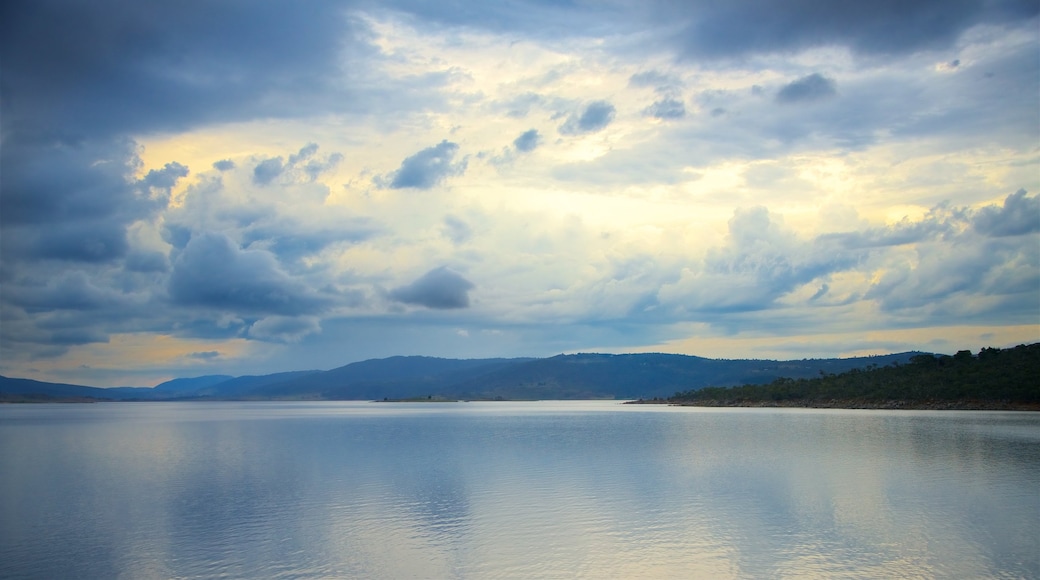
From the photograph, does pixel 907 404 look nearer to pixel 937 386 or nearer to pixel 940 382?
pixel 937 386

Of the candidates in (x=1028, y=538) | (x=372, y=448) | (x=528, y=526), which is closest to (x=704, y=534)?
(x=528, y=526)

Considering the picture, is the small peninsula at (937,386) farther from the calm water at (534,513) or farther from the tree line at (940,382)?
the calm water at (534,513)

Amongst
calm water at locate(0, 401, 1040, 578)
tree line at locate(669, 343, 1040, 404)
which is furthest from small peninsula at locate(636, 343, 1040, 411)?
calm water at locate(0, 401, 1040, 578)

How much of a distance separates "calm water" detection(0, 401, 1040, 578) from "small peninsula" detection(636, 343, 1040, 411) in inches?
2984

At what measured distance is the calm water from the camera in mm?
23688

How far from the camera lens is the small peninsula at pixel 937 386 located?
12519 cm

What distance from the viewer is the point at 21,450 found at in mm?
67062

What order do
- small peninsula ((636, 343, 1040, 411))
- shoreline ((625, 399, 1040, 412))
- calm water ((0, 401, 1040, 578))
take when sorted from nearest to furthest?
1. calm water ((0, 401, 1040, 578))
2. shoreline ((625, 399, 1040, 412))
3. small peninsula ((636, 343, 1040, 411))

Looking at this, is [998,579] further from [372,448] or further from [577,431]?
[577,431]

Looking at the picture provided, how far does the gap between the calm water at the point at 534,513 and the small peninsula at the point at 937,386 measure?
75.8 m

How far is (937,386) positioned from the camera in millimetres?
138000

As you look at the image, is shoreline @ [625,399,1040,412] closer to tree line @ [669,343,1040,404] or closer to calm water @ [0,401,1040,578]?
tree line @ [669,343,1040,404]

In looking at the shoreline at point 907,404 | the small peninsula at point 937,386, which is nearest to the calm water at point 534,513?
the shoreline at point 907,404

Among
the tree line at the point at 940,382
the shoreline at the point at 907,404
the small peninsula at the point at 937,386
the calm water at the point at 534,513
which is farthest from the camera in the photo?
the tree line at the point at 940,382
